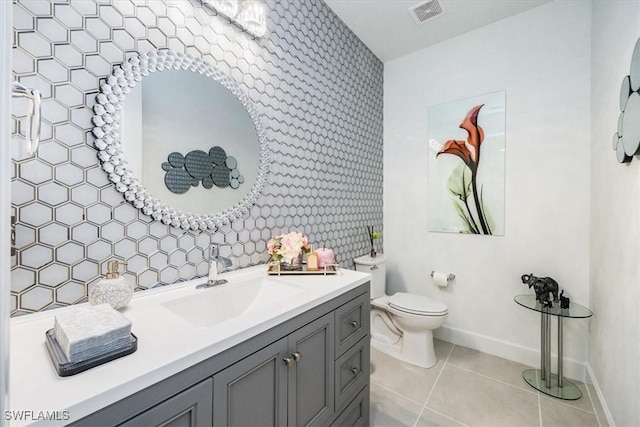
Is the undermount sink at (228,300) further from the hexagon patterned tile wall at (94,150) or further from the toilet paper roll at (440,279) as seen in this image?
the toilet paper roll at (440,279)

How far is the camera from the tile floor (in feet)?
5.35

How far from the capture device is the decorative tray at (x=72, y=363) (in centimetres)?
59

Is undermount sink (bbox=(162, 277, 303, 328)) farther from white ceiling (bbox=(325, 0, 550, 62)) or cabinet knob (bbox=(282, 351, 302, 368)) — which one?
white ceiling (bbox=(325, 0, 550, 62))

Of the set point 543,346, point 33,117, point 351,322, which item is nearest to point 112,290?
point 33,117

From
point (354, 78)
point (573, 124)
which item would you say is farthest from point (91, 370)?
point (573, 124)

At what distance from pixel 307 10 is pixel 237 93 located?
97 centimetres

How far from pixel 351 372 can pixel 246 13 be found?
6.41 ft

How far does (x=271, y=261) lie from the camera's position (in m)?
1.59

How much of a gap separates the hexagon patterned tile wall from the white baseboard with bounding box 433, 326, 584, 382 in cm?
133

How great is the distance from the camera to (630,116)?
1.30 m

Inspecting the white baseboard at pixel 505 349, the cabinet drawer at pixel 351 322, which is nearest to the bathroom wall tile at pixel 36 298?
the cabinet drawer at pixel 351 322

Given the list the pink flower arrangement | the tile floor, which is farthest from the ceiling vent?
the tile floor

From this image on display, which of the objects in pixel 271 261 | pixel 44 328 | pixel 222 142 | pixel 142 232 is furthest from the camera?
pixel 271 261

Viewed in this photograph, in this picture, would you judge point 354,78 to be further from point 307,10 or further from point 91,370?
point 91,370
